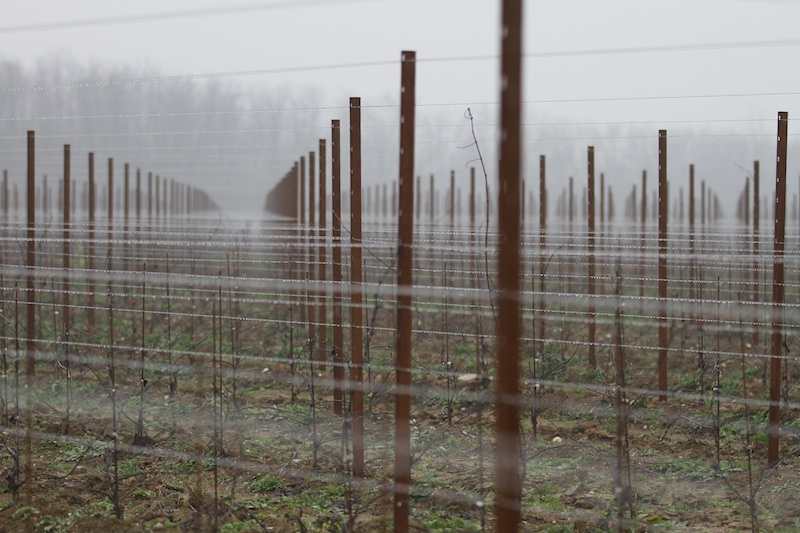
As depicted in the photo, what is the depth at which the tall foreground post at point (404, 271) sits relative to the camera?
8.85ft

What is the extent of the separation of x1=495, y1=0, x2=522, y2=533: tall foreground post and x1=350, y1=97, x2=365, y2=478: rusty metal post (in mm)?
1544

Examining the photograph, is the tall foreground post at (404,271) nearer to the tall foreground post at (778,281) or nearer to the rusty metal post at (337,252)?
the rusty metal post at (337,252)

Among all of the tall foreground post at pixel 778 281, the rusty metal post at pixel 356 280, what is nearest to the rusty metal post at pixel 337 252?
the rusty metal post at pixel 356 280

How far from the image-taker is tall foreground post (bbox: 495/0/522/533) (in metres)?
2.07

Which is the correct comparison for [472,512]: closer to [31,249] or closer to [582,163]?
[31,249]

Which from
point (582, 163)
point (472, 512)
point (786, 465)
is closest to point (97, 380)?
point (472, 512)

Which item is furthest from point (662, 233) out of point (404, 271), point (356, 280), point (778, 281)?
point (404, 271)

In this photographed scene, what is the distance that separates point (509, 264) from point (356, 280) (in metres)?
1.66

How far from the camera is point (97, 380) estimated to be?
6.41m

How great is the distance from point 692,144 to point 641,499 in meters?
33.8

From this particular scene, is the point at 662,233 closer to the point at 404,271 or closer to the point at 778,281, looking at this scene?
the point at 778,281

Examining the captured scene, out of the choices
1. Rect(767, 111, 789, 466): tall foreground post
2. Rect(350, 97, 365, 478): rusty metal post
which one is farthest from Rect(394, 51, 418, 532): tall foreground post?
Rect(767, 111, 789, 466): tall foreground post

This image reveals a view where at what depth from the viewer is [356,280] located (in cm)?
373

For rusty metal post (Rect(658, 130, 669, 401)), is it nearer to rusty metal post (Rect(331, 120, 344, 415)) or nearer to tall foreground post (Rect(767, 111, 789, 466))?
tall foreground post (Rect(767, 111, 789, 466))
